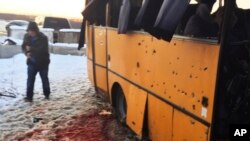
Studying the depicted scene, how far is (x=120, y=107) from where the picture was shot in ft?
23.6

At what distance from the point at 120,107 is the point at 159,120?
2109mm

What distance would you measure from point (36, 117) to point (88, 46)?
7.73ft

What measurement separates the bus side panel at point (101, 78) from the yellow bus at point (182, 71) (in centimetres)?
140

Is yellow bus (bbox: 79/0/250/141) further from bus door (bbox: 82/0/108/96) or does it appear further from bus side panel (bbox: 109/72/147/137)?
bus door (bbox: 82/0/108/96)

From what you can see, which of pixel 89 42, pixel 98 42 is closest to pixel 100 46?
pixel 98 42

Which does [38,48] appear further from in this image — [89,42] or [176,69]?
[176,69]

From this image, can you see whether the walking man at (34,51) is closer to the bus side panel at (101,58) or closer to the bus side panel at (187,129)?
the bus side panel at (101,58)

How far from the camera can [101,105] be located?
28.7ft

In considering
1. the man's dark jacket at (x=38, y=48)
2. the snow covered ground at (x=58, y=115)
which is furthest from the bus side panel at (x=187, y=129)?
the man's dark jacket at (x=38, y=48)

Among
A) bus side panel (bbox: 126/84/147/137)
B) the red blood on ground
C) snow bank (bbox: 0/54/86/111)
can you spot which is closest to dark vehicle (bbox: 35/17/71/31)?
snow bank (bbox: 0/54/86/111)

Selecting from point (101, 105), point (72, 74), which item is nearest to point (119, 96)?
point (101, 105)

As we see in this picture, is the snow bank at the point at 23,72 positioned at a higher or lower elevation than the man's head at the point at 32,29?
lower

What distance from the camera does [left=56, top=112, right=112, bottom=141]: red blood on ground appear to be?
21.3ft

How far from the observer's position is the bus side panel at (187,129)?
4.03 m
